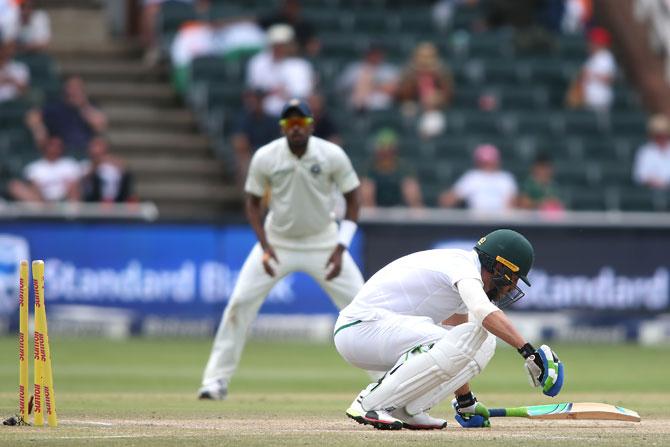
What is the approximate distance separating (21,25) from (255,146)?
4300 mm

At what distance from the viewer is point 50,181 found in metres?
19.3

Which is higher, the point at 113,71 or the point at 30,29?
the point at 30,29

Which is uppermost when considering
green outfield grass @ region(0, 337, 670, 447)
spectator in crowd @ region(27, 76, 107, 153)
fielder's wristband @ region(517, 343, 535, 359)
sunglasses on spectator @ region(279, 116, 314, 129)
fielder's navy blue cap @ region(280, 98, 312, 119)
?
fielder's navy blue cap @ region(280, 98, 312, 119)

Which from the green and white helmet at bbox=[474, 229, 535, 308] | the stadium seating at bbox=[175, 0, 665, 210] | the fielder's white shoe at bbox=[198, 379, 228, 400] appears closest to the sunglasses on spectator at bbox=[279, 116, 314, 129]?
the fielder's white shoe at bbox=[198, 379, 228, 400]

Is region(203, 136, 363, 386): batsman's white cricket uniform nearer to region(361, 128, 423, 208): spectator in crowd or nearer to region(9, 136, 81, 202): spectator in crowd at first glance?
region(361, 128, 423, 208): spectator in crowd

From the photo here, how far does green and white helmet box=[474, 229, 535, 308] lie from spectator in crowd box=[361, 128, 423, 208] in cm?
1100

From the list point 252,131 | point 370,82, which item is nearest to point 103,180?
point 252,131

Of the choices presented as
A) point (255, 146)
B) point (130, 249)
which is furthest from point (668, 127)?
point (130, 249)

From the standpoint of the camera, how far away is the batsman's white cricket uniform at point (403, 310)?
8648 mm

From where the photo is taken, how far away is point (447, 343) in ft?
27.6

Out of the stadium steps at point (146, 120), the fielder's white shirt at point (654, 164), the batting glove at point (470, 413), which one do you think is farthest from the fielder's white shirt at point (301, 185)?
the stadium steps at point (146, 120)

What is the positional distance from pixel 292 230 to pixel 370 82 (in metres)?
10.4

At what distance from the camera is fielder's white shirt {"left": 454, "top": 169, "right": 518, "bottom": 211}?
20078mm

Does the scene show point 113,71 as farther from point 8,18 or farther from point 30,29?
point 8,18
